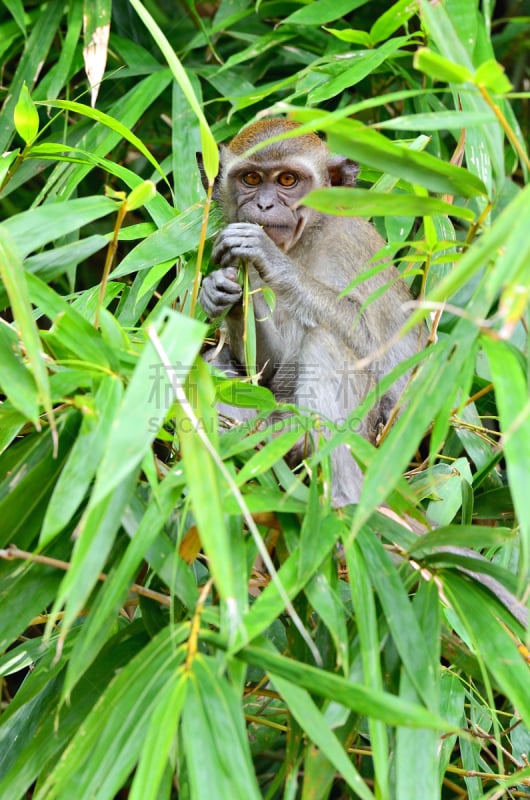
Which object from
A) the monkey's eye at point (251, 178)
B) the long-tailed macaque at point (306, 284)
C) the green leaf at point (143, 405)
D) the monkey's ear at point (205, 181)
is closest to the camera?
the green leaf at point (143, 405)

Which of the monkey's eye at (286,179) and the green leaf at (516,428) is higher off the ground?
the monkey's eye at (286,179)

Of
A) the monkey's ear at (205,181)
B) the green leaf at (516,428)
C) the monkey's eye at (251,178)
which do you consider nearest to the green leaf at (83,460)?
the green leaf at (516,428)

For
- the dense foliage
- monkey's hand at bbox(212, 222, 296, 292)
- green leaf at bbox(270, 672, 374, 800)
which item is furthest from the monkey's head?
green leaf at bbox(270, 672, 374, 800)

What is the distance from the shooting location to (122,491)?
222 cm

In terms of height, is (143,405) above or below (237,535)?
above

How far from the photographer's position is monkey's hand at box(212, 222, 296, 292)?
370cm

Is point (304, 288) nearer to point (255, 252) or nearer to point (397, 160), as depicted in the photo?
point (255, 252)

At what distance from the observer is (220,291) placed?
11.9 feet

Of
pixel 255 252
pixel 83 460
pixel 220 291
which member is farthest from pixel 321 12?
pixel 83 460

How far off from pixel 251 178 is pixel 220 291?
2.40 ft

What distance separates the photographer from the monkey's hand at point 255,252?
3.70 m

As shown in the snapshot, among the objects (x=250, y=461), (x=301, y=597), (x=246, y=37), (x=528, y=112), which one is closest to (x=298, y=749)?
(x=301, y=597)

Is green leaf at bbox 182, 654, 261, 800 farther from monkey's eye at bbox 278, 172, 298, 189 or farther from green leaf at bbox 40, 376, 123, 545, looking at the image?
monkey's eye at bbox 278, 172, 298, 189

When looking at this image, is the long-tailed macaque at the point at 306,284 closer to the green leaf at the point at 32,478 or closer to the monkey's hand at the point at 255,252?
the monkey's hand at the point at 255,252
